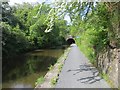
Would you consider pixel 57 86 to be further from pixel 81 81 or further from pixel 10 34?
pixel 10 34

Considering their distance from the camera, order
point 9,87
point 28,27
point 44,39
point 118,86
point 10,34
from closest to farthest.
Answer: point 118,86 → point 9,87 → point 10,34 → point 28,27 → point 44,39

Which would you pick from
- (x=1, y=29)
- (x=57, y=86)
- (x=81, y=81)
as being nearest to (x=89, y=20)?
(x=81, y=81)

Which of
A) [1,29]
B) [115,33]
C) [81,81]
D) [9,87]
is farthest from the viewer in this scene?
[1,29]

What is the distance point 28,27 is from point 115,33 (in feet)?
149

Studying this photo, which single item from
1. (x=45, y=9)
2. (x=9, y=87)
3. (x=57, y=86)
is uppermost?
(x=45, y=9)

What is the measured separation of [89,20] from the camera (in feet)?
44.3

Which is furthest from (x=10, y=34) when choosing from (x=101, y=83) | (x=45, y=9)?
(x=101, y=83)

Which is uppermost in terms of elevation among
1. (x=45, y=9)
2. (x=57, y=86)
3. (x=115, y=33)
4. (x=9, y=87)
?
(x=45, y=9)

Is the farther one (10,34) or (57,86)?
(10,34)

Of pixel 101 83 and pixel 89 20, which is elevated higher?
pixel 89 20

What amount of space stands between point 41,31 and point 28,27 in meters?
3.05

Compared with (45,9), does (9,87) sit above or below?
below

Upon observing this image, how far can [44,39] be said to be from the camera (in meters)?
58.0

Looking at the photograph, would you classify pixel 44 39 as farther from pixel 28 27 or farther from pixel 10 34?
pixel 10 34
